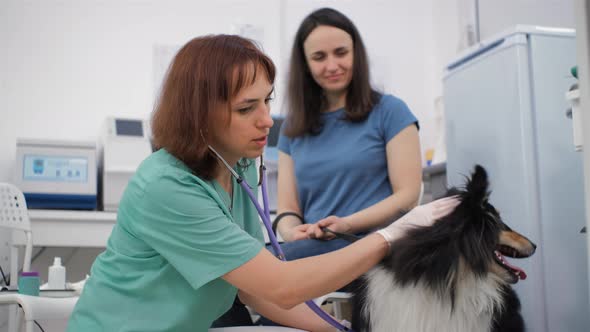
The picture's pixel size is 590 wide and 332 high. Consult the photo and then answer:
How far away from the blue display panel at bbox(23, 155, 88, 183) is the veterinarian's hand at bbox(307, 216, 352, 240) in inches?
78.5

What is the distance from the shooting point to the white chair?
1604 millimetres

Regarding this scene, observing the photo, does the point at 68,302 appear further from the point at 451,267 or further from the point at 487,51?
the point at 487,51

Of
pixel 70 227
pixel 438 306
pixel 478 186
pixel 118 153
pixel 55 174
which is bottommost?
pixel 438 306

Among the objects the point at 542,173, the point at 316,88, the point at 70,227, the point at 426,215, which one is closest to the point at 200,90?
the point at 426,215

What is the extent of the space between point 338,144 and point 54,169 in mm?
1956

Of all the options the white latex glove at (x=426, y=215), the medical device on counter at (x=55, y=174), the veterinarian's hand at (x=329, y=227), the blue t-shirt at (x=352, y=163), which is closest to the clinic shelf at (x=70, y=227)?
the medical device on counter at (x=55, y=174)

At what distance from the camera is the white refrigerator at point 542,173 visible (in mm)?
2133

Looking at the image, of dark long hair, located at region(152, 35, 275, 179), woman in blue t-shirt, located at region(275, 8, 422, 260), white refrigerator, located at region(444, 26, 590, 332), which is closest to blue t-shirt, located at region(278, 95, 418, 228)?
woman in blue t-shirt, located at region(275, 8, 422, 260)

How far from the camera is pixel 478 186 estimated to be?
1313 millimetres

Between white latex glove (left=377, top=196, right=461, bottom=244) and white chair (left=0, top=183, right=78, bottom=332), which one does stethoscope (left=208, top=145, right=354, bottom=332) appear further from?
white chair (left=0, top=183, right=78, bottom=332)

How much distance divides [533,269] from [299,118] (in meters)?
0.95

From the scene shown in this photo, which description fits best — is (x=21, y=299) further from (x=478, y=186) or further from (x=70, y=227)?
(x=70, y=227)

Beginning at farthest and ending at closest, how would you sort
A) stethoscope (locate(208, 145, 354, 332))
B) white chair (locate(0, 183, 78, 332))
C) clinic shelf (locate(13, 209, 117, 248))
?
clinic shelf (locate(13, 209, 117, 248))
white chair (locate(0, 183, 78, 332))
stethoscope (locate(208, 145, 354, 332))

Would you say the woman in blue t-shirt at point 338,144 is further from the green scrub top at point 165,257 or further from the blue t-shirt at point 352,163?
the green scrub top at point 165,257
